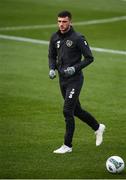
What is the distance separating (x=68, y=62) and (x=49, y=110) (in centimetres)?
393

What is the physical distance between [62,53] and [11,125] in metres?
2.92

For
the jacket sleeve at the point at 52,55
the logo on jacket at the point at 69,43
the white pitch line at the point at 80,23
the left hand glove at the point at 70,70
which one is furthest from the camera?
the white pitch line at the point at 80,23

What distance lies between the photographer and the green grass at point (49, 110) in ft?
43.5

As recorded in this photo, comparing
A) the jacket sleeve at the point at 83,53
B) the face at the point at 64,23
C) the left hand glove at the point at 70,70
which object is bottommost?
the left hand glove at the point at 70,70

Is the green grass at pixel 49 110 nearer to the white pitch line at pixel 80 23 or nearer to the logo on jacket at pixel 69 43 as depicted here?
the white pitch line at pixel 80 23

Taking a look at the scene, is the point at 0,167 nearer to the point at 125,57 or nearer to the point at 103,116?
the point at 103,116

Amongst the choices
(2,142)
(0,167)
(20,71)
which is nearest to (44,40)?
(20,71)

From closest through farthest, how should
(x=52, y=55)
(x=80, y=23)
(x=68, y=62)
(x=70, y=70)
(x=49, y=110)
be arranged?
(x=70, y=70) < (x=68, y=62) < (x=52, y=55) < (x=49, y=110) < (x=80, y=23)

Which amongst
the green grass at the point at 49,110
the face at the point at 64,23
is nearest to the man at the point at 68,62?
the face at the point at 64,23

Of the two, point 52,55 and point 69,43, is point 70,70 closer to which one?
point 69,43

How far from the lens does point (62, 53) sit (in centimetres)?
1398

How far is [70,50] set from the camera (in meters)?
13.9

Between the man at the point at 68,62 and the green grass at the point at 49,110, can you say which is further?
the man at the point at 68,62

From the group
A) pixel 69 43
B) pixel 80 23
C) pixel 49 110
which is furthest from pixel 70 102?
pixel 80 23
